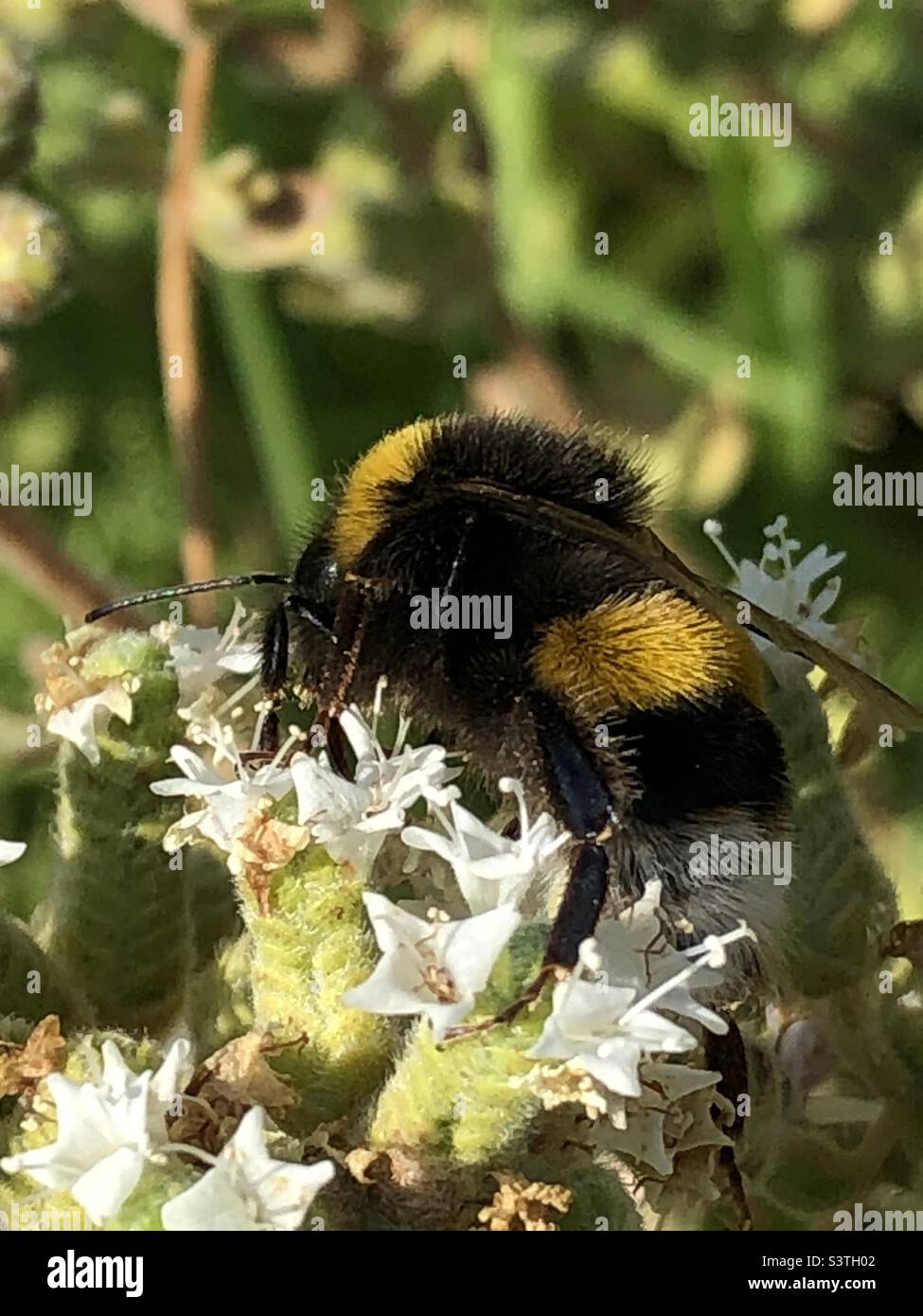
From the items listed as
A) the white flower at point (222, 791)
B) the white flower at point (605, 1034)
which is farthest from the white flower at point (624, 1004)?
the white flower at point (222, 791)

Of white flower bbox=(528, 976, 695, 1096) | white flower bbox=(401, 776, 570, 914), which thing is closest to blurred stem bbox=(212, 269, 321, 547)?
white flower bbox=(401, 776, 570, 914)

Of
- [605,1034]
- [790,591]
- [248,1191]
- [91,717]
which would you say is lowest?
[248,1191]

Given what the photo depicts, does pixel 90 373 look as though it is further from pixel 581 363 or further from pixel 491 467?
pixel 491 467

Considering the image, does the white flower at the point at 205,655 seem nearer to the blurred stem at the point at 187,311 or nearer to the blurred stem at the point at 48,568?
the blurred stem at the point at 48,568

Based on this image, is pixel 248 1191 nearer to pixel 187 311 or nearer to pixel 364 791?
pixel 364 791

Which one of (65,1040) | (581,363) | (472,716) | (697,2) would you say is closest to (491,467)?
(472,716)

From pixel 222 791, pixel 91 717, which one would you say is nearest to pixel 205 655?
pixel 91 717
